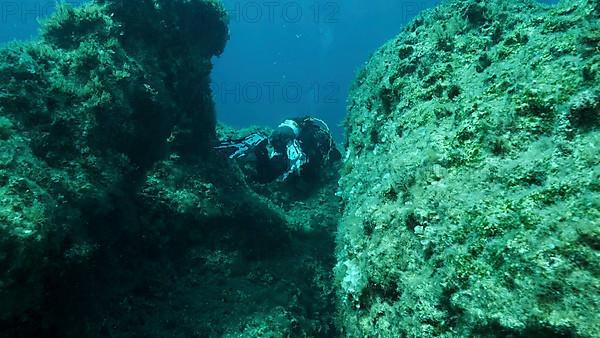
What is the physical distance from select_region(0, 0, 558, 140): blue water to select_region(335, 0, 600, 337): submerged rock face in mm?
53087

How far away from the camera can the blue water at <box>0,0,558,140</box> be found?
58.5 m

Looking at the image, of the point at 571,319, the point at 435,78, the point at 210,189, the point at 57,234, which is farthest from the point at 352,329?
the point at 210,189

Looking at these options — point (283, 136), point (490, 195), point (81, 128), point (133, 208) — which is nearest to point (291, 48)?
point (283, 136)

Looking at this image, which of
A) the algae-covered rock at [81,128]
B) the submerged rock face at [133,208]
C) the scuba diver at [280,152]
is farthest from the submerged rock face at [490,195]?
the scuba diver at [280,152]

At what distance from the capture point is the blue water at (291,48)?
192 ft

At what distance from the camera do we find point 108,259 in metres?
3.92

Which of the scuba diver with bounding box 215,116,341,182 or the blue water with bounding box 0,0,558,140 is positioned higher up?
the blue water with bounding box 0,0,558,140

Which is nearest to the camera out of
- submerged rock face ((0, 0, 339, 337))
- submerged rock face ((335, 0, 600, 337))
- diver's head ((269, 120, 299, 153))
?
submerged rock face ((335, 0, 600, 337))

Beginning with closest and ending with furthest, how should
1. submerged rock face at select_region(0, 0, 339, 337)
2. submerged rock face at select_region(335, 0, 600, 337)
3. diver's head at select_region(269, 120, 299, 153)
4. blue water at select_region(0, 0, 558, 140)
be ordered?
submerged rock face at select_region(335, 0, 600, 337) < submerged rock face at select_region(0, 0, 339, 337) < diver's head at select_region(269, 120, 299, 153) < blue water at select_region(0, 0, 558, 140)

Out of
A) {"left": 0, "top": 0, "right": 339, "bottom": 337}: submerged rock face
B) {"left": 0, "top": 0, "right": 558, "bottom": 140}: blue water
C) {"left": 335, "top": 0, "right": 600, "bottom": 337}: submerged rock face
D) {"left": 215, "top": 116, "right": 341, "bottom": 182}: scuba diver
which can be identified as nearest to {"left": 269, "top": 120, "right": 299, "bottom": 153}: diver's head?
{"left": 215, "top": 116, "right": 341, "bottom": 182}: scuba diver

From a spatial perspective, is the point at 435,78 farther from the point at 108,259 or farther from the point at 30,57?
the point at 30,57

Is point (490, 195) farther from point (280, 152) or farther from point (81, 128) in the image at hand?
point (280, 152)

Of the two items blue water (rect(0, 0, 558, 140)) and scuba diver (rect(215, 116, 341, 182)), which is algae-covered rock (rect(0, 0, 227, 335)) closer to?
Answer: scuba diver (rect(215, 116, 341, 182))

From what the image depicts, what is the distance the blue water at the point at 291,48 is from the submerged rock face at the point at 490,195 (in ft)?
174
